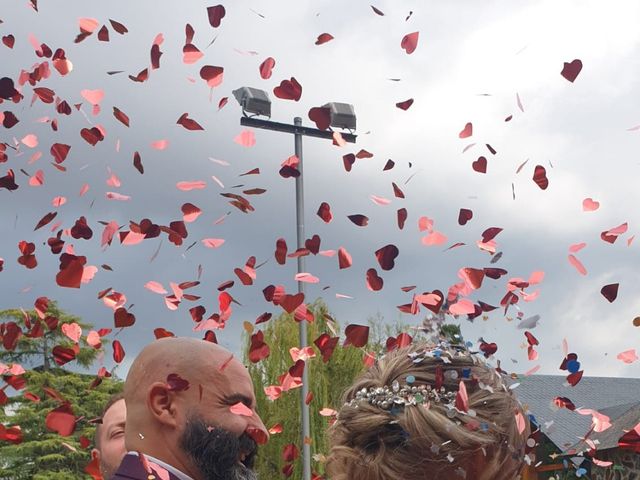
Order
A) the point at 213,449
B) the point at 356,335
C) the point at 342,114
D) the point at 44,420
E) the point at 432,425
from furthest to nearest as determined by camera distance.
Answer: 1. the point at 44,420
2. the point at 342,114
3. the point at 356,335
4. the point at 213,449
5. the point at 432,425

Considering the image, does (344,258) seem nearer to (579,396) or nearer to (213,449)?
(213,449)

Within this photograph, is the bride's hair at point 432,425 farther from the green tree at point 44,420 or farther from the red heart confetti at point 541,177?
the green tree at point 44,420

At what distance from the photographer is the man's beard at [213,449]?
329 centimetres

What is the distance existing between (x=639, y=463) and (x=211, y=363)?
2634cm

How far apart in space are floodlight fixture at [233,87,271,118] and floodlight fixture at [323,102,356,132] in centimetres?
108

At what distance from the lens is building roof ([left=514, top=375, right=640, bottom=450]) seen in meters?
35.3

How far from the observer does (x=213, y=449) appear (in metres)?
3.33

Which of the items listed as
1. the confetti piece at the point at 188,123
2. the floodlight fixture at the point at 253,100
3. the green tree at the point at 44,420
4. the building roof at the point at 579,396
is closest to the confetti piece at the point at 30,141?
the confetti piece at the point at 188,123

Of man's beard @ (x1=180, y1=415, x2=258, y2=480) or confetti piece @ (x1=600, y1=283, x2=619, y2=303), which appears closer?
man's beard @ (x1=180, y1=415, x2=258, y2=480)

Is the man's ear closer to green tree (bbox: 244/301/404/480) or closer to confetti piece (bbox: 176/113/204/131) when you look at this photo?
confetti piece (bbox: 176/113/204/131)

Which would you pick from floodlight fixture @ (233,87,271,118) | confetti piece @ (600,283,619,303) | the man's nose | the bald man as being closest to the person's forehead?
the bald man

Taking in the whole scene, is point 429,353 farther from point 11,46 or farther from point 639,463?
point 639,463

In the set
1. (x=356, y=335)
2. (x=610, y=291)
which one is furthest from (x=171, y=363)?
(x=610, y=291)

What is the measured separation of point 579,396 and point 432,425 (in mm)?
40965
